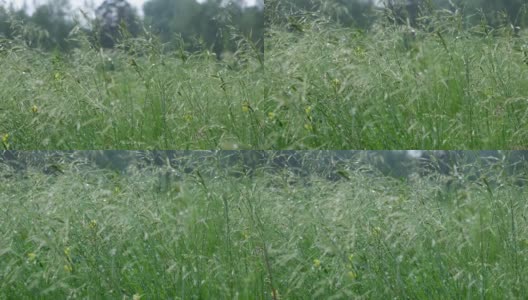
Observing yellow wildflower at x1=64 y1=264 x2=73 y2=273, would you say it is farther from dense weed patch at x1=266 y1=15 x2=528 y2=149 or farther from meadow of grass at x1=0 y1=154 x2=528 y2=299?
dense weed patch at x1=266 y1=15 x2=528 y2=149

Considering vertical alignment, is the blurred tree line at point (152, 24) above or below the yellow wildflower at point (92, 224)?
above

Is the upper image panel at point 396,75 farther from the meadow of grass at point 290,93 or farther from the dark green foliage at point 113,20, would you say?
the dark green foliage at point 113,20

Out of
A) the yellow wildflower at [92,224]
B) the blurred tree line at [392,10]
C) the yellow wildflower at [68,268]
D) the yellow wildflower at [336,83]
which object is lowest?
the yellow wildflower at [68,268]

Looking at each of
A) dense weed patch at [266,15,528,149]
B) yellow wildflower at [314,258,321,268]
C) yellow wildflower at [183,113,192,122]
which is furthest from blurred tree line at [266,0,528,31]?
yellow wildflower at [314,258,321,268]

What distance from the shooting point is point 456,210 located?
3.54m

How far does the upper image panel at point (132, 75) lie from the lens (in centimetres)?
397

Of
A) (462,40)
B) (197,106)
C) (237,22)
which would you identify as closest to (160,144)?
(197,106)

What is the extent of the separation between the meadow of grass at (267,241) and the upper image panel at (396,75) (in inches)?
11.6

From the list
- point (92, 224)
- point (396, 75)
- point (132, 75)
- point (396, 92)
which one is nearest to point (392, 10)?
point (396, 75)

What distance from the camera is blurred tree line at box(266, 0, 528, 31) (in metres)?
4.20

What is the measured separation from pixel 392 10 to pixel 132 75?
1637 mm

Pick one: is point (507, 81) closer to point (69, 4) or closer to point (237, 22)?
point (237, 22)

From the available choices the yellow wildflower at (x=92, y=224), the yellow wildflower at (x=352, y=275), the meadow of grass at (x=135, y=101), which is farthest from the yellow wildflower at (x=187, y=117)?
the yellow wildflower at (x=352, y=275)

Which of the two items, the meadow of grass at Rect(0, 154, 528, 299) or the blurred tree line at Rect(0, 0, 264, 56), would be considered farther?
the blurred tree line at Rect(0, 0, 264, 56)
